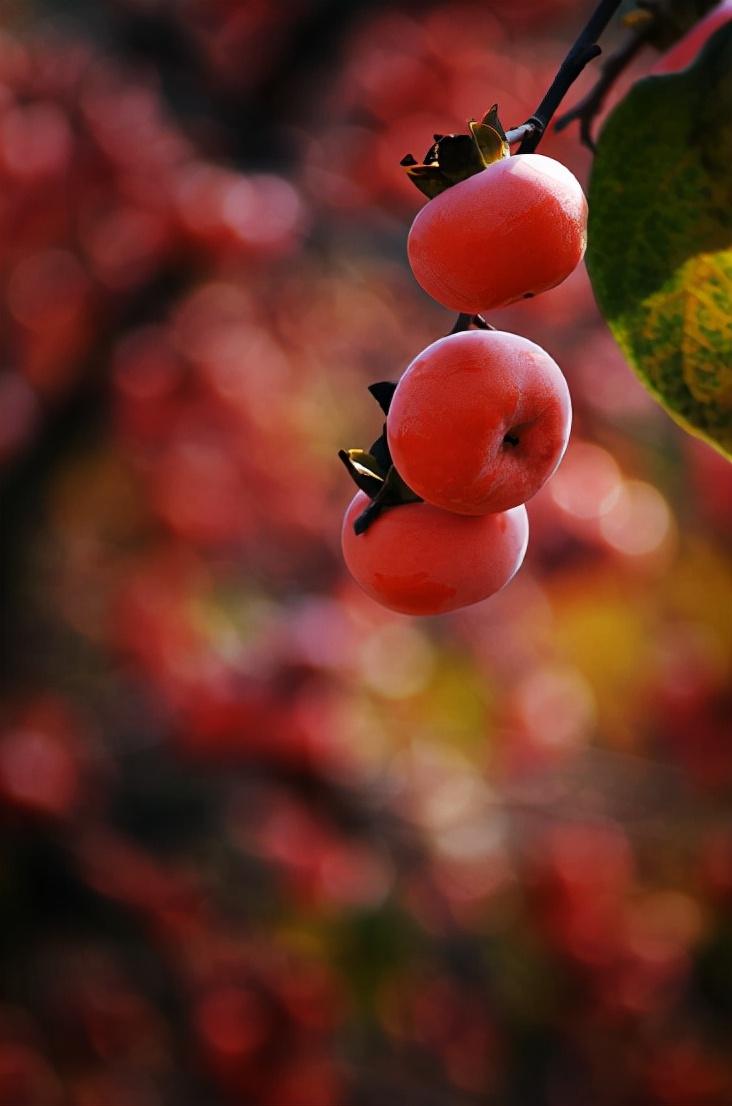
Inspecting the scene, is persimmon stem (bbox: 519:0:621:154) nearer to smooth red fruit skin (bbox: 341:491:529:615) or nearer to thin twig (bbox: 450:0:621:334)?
thin twig (bbox: 450:0:621:334)

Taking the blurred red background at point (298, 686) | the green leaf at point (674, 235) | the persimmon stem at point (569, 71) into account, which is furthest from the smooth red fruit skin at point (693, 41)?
the blurred red background at point (298, 686)

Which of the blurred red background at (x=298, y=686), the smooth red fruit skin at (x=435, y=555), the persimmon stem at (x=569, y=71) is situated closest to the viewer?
the persimmon stem at (x=569, y=71)

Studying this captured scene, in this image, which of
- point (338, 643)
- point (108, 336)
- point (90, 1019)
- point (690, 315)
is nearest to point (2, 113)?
point (108, 336)

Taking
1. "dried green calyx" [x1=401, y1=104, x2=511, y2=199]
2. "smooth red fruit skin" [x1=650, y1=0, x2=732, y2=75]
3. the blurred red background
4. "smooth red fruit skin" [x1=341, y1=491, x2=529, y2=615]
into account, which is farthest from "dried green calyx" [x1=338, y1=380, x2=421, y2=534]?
the blurred red background

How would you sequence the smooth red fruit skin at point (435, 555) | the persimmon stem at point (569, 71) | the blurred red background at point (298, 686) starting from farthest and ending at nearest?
the blurred red background at point (298, 686) → the smooth red fruit skin at point (435, 555) → the persimmon stem at point (569, 71)

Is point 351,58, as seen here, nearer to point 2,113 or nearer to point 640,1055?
point 2,113

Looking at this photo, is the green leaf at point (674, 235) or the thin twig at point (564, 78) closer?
the thin twig at point (564, 78)

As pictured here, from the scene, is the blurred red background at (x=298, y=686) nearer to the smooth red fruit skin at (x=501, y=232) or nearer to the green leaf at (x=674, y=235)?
the green leaf at (x=674, y=235)
